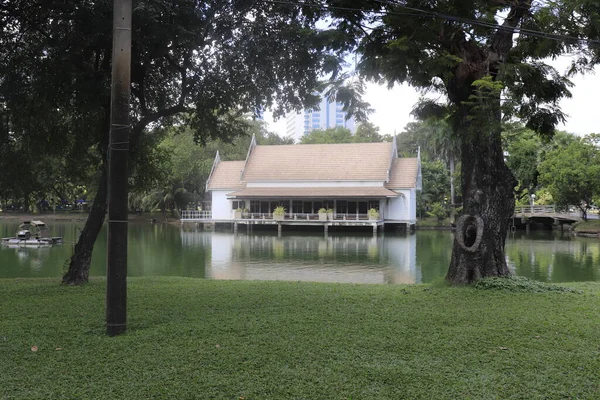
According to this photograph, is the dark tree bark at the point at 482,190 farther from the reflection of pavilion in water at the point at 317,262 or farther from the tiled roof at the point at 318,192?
the tiled roof at the point at 318,192

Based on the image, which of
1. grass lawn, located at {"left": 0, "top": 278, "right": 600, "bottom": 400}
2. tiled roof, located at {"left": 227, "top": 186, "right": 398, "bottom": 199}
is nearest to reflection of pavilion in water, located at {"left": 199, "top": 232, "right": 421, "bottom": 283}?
grass lawn, located at {"left": 0, "top": 278, "right": 600, "bottom": 400}

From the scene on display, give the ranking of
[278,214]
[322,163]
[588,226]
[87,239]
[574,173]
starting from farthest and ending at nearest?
[322,163], [278,214], [588,226], [574,173], [87,239]

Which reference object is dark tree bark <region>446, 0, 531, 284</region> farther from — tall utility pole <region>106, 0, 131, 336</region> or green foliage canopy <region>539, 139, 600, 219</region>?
green foliage canopy <region>539, 139, 600, 219</region>

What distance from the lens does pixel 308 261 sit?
57.7ft

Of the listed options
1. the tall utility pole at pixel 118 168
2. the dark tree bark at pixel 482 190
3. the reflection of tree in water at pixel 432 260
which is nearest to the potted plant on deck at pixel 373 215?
the reflection of tree in water at pixel 432 260

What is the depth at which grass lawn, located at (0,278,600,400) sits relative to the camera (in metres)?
3.66

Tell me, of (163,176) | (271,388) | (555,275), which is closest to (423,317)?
(271,388)

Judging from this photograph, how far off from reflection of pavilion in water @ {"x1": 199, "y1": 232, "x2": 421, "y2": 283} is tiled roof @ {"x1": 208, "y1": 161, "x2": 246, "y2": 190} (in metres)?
14.4

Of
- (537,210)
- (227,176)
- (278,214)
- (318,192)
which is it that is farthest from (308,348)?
(537,210)

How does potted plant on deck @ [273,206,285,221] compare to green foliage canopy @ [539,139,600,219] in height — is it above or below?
below

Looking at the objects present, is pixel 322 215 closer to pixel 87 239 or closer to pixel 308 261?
pixel 308 261

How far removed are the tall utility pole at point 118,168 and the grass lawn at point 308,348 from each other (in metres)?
0.29

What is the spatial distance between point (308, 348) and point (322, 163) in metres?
33.2

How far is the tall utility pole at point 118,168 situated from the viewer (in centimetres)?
491
